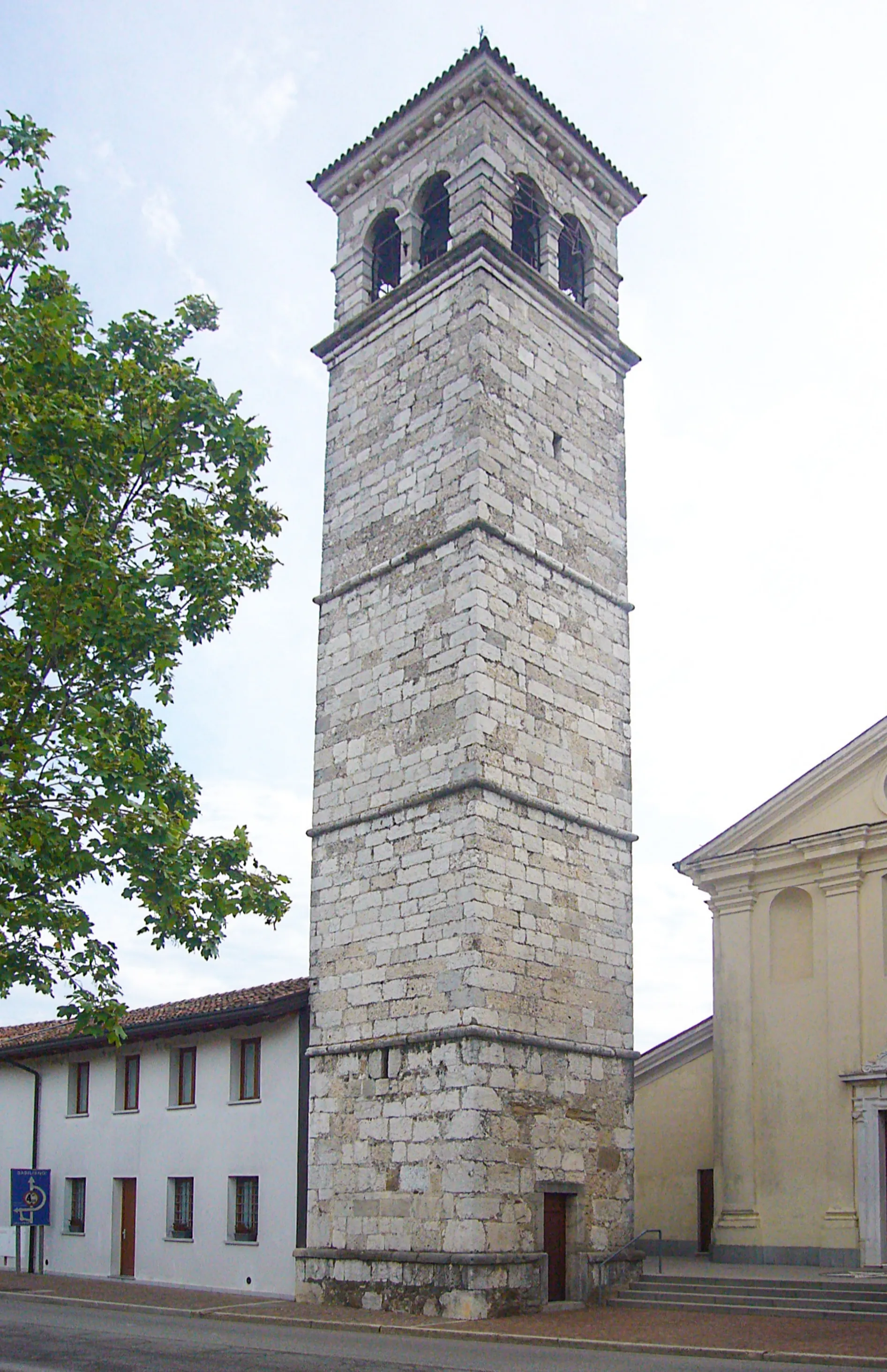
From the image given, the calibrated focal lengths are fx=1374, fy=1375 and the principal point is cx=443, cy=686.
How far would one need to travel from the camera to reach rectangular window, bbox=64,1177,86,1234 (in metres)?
24.5

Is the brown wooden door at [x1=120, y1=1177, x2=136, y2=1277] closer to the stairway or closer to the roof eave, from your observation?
the roof eave

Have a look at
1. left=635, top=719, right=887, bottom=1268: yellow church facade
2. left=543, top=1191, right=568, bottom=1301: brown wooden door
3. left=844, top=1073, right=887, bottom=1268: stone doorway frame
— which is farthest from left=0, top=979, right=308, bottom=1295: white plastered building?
left=844, top=1073, right=887, bottom=1268: stone doorway frame

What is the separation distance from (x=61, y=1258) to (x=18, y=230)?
19.0 metres

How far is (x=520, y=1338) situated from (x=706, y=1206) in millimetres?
9498

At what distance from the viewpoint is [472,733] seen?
59.2 feet

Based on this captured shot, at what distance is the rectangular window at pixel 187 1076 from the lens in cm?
2264

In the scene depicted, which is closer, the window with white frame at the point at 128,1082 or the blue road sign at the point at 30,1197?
the blue road sign at the point at 30,1197

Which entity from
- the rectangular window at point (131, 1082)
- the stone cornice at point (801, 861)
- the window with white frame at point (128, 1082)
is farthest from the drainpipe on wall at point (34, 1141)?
the stone cornice at point (801, 861)

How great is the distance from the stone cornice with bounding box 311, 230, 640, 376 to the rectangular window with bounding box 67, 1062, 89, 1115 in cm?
1359

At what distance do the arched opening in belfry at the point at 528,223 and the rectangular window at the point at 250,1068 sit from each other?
1310 cm

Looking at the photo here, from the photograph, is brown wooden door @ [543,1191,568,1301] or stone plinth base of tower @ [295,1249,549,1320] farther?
brown wooden door @ [543,1191,568,1301]

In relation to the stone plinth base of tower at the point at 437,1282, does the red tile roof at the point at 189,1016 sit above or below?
above

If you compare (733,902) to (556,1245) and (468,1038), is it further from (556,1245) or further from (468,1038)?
(468,1038)

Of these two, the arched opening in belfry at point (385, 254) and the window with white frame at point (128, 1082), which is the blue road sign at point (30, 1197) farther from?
the arched opening in belfry at point (385, 254)
